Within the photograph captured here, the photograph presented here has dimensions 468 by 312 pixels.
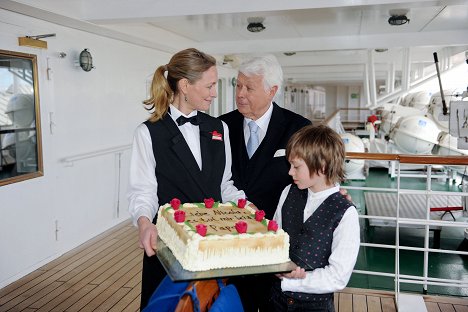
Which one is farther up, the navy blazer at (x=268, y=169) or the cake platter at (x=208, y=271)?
the navy blazer at (x=268, y=169)

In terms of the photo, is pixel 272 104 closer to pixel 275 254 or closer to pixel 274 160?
pixel 274 160

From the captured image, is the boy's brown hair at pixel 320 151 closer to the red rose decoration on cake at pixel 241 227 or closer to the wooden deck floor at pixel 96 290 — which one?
the red rose decoration on cake at pixel 241 227

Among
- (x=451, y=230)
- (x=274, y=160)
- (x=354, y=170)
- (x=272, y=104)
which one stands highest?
(x=272, y=104)

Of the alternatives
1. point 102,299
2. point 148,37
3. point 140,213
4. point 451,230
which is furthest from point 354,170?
point 140,213

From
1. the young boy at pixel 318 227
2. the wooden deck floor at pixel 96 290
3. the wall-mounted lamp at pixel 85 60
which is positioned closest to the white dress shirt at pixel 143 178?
the young boy at pixel 318 227

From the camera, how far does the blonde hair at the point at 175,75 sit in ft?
4.97

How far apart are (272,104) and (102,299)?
187cm

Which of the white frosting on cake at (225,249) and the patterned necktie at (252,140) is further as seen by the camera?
the patterned necktie at (252,140)

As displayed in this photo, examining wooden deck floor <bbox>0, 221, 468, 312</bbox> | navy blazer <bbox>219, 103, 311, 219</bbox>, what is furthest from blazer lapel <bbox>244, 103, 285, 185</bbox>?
wooden deck floor <bbox>0, 221, 468, 312</bbox>

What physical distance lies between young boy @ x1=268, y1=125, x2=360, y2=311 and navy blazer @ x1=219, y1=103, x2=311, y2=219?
347mm

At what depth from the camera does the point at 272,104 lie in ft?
6.47

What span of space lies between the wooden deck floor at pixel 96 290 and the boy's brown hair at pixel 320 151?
164 cm

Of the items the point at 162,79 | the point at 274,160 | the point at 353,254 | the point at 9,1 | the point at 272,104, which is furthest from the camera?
the point at 9,1

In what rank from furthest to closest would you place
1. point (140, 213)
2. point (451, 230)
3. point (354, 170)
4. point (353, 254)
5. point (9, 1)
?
1. point (354, 170)
2. point (451, 230)
3. point (9, 1)
4. point (140, 213)
5. point (353, 254)
